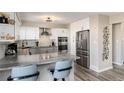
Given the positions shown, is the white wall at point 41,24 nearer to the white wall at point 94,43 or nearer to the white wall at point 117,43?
the white wall at point 94,43

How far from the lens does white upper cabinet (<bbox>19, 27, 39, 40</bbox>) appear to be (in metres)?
5.60

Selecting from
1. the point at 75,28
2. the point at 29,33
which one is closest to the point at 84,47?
the point at 75,28

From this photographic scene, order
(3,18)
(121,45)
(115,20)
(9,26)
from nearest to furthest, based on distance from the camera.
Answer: (3,18) → (9,26) → (115,20) → (121,45)

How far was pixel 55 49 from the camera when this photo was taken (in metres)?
6.05

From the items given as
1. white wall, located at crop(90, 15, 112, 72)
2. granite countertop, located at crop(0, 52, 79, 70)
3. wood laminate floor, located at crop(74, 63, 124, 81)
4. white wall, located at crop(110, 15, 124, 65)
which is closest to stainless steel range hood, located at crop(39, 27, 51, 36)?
white wall, located at crop(90, 15, 112, 72)

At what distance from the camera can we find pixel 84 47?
4.79 metres

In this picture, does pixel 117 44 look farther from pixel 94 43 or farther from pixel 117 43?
pixel 94 43

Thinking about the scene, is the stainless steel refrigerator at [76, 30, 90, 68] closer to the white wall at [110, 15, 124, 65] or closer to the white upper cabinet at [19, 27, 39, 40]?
the white wall at [110, 15, 124, 65]

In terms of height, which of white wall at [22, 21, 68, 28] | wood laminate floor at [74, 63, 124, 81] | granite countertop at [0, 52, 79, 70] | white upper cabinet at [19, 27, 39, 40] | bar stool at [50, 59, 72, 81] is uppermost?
white wall at [22, 21, 68, 28]

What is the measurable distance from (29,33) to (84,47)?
2.56m

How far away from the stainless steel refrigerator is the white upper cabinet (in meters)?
1.97
